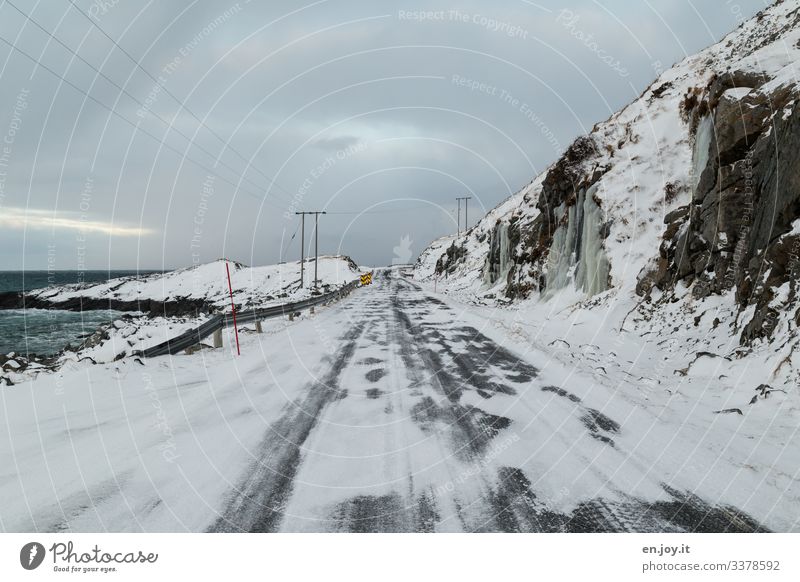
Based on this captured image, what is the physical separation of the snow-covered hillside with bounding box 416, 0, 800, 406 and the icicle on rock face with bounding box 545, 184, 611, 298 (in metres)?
0.09

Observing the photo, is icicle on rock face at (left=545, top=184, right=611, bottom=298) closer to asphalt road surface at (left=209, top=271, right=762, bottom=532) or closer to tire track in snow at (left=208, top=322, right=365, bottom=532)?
asphalt road surface at (left=209, top=271, right=762, bottom=532)

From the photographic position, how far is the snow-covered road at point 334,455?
320cm

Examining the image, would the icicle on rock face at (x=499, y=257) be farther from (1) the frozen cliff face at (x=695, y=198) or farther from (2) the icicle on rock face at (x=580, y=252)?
(2) the icicle on rock face at (x=580, y=252)

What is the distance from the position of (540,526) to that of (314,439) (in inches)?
106

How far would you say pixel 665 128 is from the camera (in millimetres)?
18266

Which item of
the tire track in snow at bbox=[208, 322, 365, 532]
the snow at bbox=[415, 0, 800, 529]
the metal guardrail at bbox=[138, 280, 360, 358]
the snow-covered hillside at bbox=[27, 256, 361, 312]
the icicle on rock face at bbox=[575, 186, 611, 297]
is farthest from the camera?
the snow-covered hillside at bbox=[27, 256, 361, 312]

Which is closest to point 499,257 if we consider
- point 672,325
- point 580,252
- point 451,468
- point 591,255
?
point 580,252

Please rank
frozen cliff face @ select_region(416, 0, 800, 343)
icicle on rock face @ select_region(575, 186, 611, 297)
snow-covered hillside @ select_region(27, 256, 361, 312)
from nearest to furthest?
1. frozen cliff face @ select_region(416, 0, 800, 343)
2. icicle on rock face @ select_region(575, 186, 611, 297)
3. snow-covered hillside @ select_region(27, 256, 361, 312)

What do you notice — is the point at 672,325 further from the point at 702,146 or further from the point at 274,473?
the point at 274,473

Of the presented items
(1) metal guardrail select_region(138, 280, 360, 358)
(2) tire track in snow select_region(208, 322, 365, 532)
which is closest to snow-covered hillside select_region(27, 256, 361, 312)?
(1) metal guardrail select_region(138, 280, 360, 358)

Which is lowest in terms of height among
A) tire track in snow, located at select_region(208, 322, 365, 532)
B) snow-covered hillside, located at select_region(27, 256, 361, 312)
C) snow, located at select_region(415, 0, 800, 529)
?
snow-covered hillside, located at select_region(27, 256, 361, 312)

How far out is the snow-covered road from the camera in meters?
3.20
